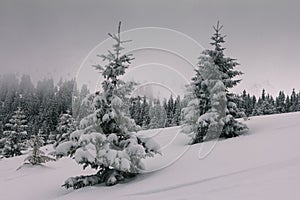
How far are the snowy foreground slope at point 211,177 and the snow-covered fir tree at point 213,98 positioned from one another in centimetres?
133

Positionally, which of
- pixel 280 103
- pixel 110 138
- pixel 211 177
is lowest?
pixel 211 177

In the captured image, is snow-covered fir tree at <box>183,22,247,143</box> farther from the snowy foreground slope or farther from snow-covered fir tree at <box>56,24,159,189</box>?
snow-covered fir tree at <box>56,24,159,189</box>

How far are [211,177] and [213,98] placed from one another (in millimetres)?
7666

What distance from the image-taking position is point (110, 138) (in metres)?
11.8

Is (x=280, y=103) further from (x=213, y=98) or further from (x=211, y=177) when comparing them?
(x=211, y=177)

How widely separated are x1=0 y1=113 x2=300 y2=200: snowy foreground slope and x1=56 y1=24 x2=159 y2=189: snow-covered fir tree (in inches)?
24.5

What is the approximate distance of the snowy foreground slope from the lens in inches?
323

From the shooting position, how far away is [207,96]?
18.1 metres

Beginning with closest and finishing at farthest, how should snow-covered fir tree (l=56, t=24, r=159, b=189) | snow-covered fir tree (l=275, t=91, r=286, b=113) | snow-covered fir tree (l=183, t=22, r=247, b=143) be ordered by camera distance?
snow-covered fir tree (l=56, t=24, r=159, b=189), snow-covered fir tree (l=183, t=22, r=247, b=143), snow-covered fir tree (l=275, t=91, r=286, b=113)

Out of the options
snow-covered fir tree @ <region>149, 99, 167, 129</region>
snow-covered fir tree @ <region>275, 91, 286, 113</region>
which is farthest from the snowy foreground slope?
snow-covered fir tree @ <region>275, 91, 286, 113</region>

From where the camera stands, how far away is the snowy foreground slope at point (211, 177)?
820cm

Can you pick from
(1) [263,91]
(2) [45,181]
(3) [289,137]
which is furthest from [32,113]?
(3) [289,137]

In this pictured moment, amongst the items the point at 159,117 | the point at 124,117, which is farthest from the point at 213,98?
the point at 159,117

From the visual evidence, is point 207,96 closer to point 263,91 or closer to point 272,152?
point 272,152
